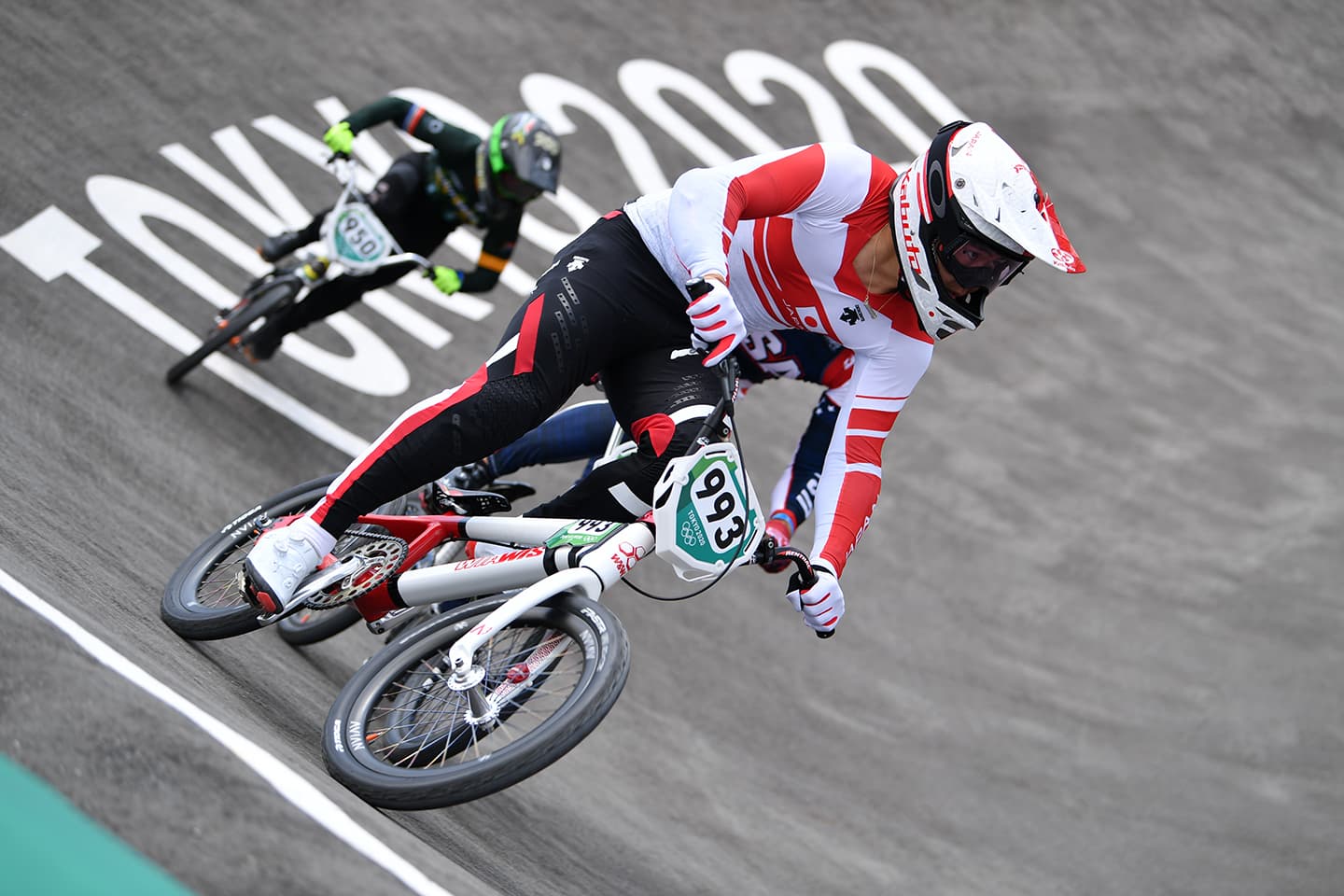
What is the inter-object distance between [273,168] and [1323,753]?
7.55m

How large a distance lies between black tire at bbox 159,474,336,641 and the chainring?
0.86ft

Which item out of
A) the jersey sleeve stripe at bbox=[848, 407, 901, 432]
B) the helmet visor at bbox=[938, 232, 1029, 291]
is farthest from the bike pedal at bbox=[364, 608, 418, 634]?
the helmet visor at bbox=[938, 232, 1029, 291]

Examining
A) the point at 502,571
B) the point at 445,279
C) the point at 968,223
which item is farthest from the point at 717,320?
the point at 445,279

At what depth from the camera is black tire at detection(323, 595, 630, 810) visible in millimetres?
3496

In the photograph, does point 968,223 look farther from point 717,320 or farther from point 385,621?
point 385,621

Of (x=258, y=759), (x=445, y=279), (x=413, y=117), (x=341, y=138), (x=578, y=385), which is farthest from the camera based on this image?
(x=413, y=117)

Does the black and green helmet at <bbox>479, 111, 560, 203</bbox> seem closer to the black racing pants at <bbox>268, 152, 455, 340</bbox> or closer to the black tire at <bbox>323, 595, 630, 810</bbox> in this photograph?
the black racing pants at <bbox>268, 152, 455, 340</bbox>

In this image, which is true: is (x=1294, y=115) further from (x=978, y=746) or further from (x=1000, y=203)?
(x=1000, y=203)

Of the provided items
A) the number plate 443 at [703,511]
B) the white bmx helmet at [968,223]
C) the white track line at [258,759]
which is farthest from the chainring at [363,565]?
the white bmx helmet at [968,223]

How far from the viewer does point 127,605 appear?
4352mm

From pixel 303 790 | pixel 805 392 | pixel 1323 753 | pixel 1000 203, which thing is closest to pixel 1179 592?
pixel 1323 753

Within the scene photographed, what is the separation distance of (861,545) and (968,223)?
4.05m

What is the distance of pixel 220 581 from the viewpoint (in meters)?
4.63

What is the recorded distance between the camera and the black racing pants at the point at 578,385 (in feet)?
13.1
